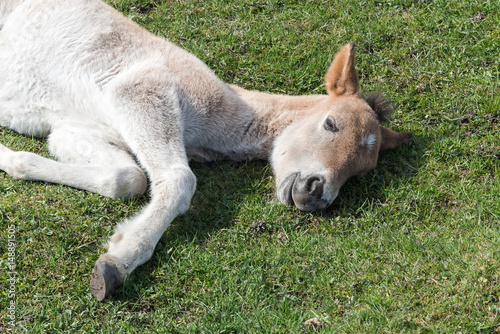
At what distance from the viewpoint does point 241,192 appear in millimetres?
5348

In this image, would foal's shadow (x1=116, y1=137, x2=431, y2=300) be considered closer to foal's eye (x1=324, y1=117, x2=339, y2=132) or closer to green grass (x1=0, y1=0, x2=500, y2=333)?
green grass (x1=0, y1=0, x2=500, y2=333)

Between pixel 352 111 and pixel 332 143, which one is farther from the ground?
pixel 352 111

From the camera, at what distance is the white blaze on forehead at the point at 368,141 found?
5.20 metres

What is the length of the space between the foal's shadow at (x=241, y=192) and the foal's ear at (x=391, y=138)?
109 mm

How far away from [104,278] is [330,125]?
8.47 feet

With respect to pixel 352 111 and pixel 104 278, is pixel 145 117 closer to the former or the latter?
pixel 104 278

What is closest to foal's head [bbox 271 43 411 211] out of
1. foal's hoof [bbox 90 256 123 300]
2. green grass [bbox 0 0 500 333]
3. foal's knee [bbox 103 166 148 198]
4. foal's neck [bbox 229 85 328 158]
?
foal's neck [bbox 229 85 328 158]

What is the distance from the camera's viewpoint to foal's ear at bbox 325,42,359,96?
5.68 meters

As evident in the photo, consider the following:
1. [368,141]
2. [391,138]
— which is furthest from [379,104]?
[368,141]

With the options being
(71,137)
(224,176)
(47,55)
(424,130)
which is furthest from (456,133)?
(47,55)

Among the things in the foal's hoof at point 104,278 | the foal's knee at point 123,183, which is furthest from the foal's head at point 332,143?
the foal's hoof at point 104,278

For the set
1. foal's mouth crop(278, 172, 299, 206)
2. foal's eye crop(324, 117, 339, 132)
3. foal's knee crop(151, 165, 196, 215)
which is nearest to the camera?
foal's knee crop(151, 165, 196, 215)

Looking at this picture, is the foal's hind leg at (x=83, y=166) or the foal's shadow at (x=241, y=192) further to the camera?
the foal's hind leg at (x=83, y=166)

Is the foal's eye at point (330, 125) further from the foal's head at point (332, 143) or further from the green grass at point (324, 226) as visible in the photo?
the green grass at point (324, 226)
